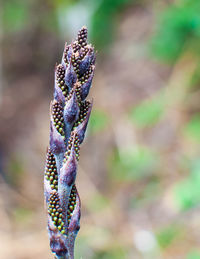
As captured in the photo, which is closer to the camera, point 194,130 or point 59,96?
point 59,96

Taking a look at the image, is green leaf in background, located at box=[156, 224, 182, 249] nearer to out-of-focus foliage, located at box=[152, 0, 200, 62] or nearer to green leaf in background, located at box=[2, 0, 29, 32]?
out-of-focus foliage, located at box=[152, 0, 200, 62]

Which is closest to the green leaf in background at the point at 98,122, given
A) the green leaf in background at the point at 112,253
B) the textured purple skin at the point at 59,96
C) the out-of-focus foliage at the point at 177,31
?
the out-of-focus foliage at the point at 177,31

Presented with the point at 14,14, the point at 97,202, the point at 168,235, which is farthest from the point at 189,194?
the point at 14,14

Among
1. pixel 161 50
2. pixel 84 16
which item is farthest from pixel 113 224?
pixel 84 16

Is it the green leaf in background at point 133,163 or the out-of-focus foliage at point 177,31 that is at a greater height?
the out-of-focus foliage at point 177,31

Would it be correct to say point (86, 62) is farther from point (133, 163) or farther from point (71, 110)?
point (133, 163)

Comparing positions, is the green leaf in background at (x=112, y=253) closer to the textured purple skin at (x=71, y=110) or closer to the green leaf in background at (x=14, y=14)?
the textured purple skin at (x=71, y=110)

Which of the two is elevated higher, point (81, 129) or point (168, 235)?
point (168, 235)

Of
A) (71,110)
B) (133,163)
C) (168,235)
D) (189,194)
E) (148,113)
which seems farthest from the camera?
(133,163)

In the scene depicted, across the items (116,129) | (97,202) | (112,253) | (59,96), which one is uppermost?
(116,129)
